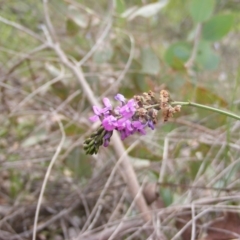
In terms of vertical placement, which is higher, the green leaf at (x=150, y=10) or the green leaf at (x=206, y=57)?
the green leaf at (x=150, y=10)

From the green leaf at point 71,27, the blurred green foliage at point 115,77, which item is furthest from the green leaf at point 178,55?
the green leaf at point 71,27

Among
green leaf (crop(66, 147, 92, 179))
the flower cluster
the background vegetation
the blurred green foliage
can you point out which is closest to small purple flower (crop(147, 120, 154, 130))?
the flower cluster

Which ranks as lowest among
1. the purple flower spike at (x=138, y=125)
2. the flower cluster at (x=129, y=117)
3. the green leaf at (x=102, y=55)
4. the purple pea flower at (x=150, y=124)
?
the purple pea flower at (x=150, y=124)

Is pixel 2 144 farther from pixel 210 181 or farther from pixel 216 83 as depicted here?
pixel 216 83

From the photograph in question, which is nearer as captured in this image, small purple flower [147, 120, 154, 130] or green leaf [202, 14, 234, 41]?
small purple flower [147, 120, 154, 130]

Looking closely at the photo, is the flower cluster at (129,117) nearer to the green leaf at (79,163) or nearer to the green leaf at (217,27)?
the green leaf at (79,163)

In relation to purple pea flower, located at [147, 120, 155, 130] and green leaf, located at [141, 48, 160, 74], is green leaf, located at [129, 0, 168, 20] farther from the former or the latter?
purple pea flower, located at [147, 120, 155, 130]

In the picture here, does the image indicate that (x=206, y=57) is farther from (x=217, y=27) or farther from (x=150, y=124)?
(x=150, y=124)
